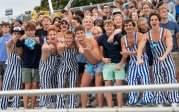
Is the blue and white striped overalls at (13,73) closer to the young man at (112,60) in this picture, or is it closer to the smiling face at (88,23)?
the smiling face at (88,23)

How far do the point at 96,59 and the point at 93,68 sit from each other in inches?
8.7

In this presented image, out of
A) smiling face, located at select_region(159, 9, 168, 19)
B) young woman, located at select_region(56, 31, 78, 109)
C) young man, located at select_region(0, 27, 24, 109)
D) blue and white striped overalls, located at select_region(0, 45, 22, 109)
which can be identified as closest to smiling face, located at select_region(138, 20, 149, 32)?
smiling face, located at select_region(159, 9, 168, 19)

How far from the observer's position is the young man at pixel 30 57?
7.89 m

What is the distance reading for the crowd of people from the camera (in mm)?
7055

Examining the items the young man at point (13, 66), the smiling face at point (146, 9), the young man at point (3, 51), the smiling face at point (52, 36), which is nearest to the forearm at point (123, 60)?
the smiling face at point (52, 36)

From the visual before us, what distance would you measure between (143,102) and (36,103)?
2601 millimetres

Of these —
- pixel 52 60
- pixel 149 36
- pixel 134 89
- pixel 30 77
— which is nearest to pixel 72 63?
pixel 52 60

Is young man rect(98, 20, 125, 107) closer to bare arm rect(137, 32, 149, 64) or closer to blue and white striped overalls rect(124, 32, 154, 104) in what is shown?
blue and white striped overalls rect(124, 32, 154, 104)

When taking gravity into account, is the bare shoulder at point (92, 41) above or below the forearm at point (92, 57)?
above

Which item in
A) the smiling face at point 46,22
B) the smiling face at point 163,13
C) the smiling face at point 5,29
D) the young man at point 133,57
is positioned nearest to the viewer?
the young man at point 133,57

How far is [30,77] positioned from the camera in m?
8.10

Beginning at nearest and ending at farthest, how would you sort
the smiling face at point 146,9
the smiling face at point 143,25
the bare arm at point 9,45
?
1. the smiling face at point 143,25
2. the bare arm at point 9,45
3. the smiling face at point 146,9

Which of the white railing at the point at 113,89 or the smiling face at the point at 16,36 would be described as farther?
the smiling face at the point at 16,36

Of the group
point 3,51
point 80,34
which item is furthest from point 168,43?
point 3,51
